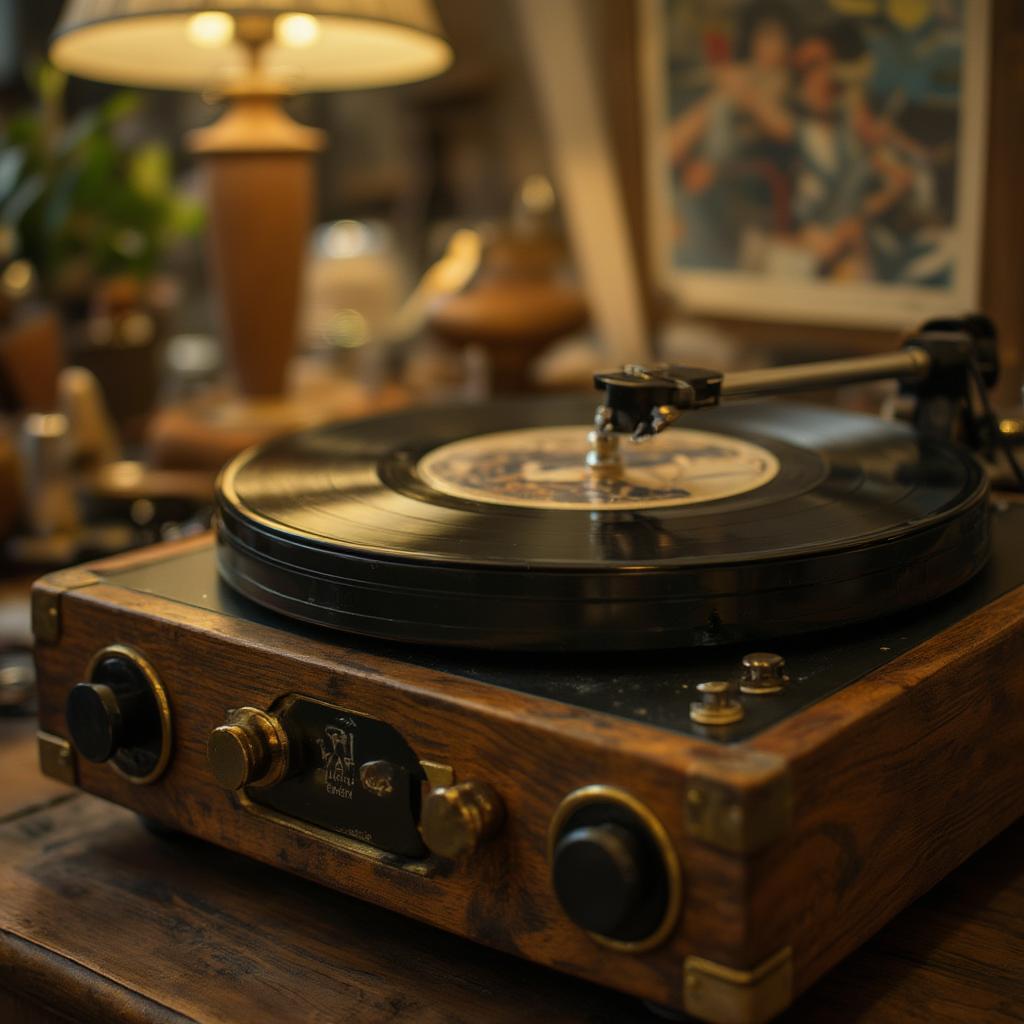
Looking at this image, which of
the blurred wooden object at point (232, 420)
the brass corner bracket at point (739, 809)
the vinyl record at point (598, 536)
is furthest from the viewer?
the blurred wooden object at point (232, 420)

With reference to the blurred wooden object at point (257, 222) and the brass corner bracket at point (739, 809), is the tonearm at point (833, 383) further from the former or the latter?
the blurred wooden object at point (257, 222)

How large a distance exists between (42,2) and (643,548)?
4052 millimetres

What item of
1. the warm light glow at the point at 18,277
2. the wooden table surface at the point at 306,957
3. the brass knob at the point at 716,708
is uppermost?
the warm light glow at the point at 18,277

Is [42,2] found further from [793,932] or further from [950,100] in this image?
[793,932]

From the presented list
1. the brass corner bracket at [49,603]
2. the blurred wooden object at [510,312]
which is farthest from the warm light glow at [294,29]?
the brass corner bracket at [49,603]

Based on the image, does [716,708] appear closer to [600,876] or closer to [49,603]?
[600,876]

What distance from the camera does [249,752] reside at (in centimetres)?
73

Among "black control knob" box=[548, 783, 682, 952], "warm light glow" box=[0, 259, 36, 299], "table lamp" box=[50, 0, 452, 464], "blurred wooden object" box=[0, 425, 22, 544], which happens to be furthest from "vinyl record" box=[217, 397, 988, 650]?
"warm light glow" box=[0, 259, 36, 299]

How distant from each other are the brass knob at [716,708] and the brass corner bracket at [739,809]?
0.05 metres

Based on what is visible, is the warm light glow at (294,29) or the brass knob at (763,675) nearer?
the brass knob at (763,675)

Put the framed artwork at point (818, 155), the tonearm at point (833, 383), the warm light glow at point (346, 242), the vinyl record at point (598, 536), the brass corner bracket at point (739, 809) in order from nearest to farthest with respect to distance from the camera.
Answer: the brass corner bracket at point (739, 809) → the vinyl record at point (598, 536) → the tonearm at point (833, 383) → the framed artwork at point (818, 155) → the warm light glow at point (346, 242)

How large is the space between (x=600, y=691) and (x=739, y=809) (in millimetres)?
121

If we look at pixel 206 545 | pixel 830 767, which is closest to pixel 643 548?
pixel 830 767

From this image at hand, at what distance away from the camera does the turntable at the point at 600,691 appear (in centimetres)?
60
